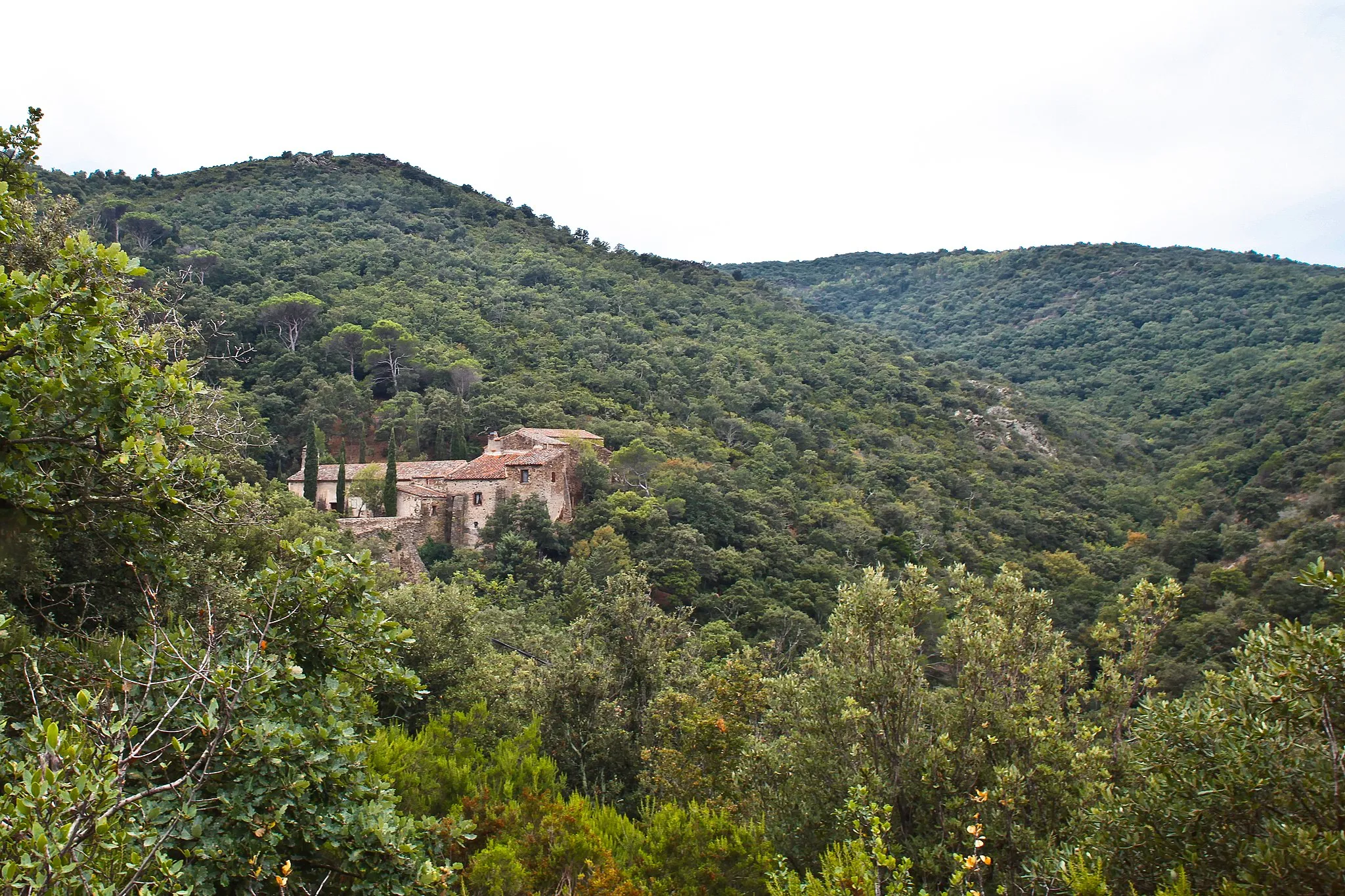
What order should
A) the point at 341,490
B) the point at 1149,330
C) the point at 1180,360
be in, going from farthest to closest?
1. the point at 1149,330
2. the point at 1180,360
3. the point at 341,490

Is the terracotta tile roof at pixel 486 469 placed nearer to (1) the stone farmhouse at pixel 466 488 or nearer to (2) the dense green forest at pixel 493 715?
(1) the stone farmhouse at pixel 466 488

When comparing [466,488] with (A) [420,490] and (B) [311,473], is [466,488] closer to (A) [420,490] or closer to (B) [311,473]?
(A) [420,490]

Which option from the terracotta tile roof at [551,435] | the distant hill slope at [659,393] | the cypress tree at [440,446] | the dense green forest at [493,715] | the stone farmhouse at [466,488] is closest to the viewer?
the dense green forest at [493,715]

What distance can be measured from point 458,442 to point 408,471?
13.5 ft

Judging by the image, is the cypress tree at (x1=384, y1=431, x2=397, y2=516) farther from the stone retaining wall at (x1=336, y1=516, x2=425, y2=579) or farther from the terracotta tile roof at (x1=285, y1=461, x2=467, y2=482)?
the terracotta tile roof at (x1=285, y1=461, x2=467, y2=482)

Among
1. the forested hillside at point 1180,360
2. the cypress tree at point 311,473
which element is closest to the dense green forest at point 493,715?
the cypress tree at point 311,473

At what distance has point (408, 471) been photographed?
123ft

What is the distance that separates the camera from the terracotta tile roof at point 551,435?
39062mm

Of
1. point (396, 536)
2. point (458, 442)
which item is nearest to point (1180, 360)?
point (458, 442)

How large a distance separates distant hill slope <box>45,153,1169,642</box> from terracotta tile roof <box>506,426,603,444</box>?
7.15ft

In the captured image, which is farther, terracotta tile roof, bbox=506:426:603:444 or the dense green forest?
terracotta tile roof, bbox=506:426:603:444

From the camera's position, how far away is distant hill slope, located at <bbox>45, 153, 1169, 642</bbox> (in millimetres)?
38688

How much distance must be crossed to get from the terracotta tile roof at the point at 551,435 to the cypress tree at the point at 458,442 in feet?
9.95

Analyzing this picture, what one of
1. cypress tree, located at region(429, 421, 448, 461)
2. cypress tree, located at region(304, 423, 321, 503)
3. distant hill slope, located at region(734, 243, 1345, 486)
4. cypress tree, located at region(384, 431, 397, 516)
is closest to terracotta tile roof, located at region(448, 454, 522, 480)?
cypress tree, located at region(384, 431, 397, 516)
